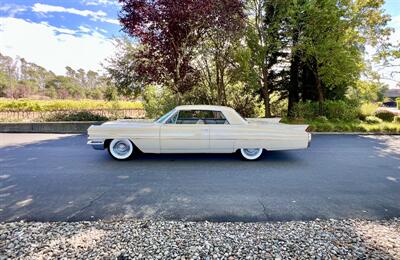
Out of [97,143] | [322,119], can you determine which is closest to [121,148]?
[97,143]

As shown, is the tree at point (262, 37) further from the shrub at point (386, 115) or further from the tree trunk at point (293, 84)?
the shrub at point (386, 115)

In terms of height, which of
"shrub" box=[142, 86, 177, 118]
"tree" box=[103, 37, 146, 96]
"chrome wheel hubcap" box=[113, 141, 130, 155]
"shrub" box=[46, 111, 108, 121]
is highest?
"tree" box=[103, 37, 146, 96]

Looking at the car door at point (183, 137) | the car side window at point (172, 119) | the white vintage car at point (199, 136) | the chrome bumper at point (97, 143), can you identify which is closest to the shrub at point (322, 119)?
the white vintage car at point (199, 136)

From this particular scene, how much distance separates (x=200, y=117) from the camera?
5.89m

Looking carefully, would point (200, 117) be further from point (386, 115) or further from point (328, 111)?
point (386, 115)

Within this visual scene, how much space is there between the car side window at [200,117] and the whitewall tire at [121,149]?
1.26 m

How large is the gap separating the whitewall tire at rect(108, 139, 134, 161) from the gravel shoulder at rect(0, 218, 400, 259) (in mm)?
2921

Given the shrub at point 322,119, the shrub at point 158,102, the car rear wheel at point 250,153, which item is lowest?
the car rear wheel at point 250,153

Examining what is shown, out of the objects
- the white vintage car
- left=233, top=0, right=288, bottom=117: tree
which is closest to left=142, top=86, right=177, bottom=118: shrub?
left=233, top=0, right=288, bottom=117: tree

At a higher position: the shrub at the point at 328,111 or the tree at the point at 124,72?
Result: the tree at the point at 124,72

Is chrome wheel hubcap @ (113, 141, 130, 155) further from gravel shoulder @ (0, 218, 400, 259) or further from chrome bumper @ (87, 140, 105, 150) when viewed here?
gravel shoulder @ (0, 218, 400, 259)

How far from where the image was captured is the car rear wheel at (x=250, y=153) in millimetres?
5648

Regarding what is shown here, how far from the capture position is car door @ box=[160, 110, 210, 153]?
543cm

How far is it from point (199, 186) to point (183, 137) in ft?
5.37
